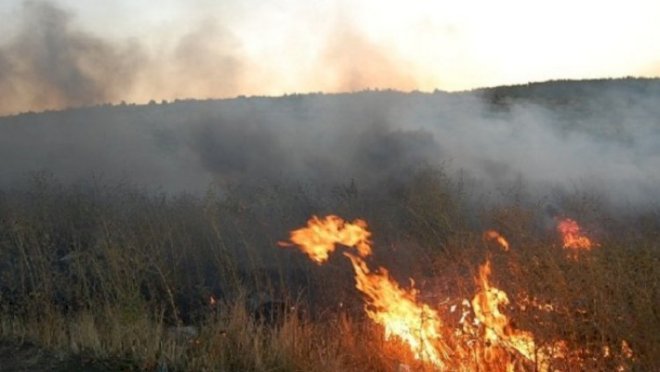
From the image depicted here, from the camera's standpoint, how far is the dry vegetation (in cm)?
400

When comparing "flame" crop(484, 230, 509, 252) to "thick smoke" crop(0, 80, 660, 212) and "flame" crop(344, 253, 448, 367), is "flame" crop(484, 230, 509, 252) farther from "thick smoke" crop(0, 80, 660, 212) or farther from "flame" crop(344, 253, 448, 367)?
"thick smoke" crop(0, 80, 660, 212)

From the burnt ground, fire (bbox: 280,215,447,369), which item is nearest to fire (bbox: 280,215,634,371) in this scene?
fire (bbox: 280,215,447,369)

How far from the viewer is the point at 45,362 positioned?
487cm

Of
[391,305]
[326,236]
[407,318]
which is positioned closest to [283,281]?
[326,236]

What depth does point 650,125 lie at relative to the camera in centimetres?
1677

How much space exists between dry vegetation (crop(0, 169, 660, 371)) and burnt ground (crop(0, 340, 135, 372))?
33mm

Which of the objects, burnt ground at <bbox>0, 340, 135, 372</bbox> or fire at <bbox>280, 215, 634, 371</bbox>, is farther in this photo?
burnt ground at <bbox>0, 340, 135, 372</bbox>

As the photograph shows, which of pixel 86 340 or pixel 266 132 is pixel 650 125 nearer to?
pixel 266 132

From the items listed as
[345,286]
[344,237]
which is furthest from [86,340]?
[345,286]

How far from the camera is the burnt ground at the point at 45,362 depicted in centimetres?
472

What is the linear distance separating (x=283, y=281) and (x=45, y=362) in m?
2.72

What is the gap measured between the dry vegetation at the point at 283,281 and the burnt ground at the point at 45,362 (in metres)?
0.03

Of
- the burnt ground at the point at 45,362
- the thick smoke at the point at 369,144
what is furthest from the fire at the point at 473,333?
the thick smoke at the point at 369,144

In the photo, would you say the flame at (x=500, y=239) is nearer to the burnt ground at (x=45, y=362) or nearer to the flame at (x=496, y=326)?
the flame at (x=496, y=326)
